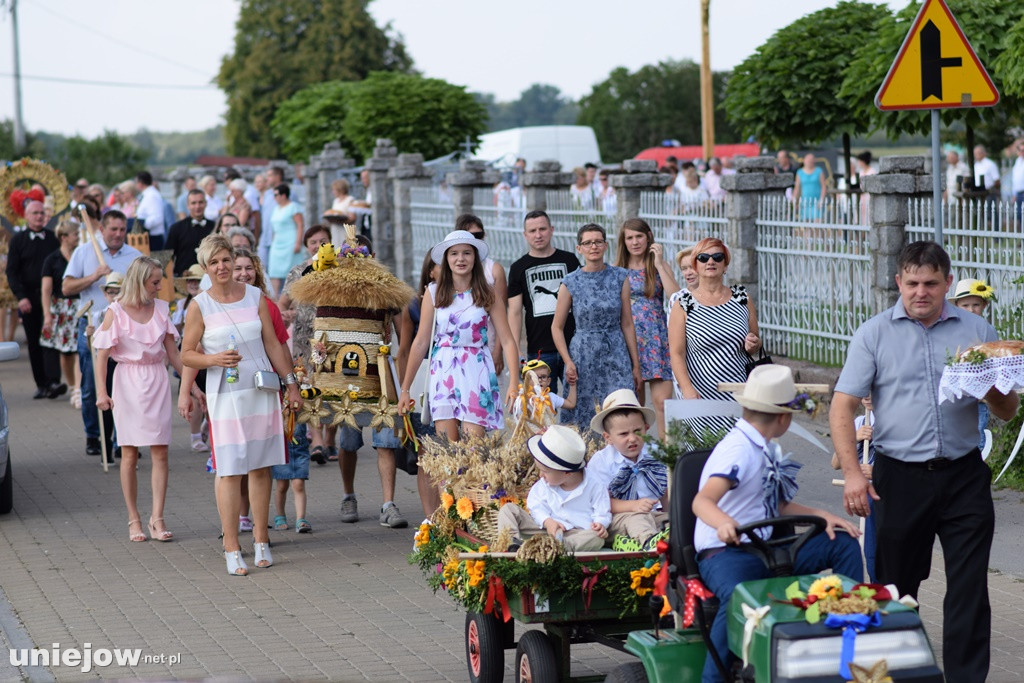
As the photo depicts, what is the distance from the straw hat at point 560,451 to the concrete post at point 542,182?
12.9 metres

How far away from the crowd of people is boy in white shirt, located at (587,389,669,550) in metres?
0.01

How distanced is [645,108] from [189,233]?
210 feet

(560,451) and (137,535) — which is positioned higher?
(560,451)

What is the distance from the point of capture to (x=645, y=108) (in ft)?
253

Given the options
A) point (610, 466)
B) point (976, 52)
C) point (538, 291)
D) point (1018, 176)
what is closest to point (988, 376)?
point (610, 466)

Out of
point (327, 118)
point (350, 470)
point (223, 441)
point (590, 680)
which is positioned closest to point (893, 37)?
point (350, 470)

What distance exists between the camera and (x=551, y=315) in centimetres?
970

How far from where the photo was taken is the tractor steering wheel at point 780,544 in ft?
15.8

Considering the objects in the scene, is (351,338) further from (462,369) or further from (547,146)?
(547,146)

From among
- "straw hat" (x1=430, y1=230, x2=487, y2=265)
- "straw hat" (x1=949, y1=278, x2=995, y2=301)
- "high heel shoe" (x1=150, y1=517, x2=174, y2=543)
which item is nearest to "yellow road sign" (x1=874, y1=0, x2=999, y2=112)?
"straw hat" (x1=949, y1=278, x2=995, y2=301)

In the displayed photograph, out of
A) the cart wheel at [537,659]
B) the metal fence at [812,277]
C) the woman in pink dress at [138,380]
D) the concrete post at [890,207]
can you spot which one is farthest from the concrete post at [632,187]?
the cart wheel at [537,659]

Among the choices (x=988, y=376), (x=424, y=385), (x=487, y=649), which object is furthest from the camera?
(x=424, y=385)

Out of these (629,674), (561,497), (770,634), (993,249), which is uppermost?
(993,249)

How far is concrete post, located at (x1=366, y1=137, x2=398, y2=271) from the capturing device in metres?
25.0
